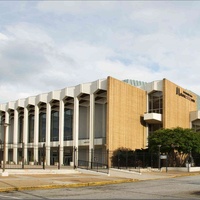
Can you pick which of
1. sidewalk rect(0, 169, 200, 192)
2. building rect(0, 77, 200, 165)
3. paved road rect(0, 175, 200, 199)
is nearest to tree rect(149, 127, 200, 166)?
building rect(0, 77, 200, 165)

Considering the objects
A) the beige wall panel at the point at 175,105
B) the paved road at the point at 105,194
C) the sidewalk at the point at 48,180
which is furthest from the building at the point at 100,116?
the paved road at the point at 105,194

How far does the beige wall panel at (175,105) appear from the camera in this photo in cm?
5781

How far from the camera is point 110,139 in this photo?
51375 millimetres

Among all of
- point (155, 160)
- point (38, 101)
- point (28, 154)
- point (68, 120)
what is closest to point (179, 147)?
point (155, 160)

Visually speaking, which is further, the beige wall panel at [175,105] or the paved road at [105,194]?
the beige wall panel at [175,105]

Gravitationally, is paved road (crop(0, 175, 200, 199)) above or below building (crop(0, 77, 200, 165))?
below

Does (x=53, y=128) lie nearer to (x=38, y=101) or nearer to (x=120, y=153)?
(x=38, y=101)

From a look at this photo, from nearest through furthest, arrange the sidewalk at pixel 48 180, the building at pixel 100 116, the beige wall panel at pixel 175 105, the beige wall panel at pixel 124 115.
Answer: the sidewalk at pixel 48 180
the beige wall panel at pixel 124 115
the building at pixel 100 116
the beige wall panel at pixel 175 105

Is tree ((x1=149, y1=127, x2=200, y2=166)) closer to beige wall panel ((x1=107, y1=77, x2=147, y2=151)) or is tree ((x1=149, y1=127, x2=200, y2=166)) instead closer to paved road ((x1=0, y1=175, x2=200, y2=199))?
beige wall panel ((x1=107, y1=77, x2=147, y2=151))

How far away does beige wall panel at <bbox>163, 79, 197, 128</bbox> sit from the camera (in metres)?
57.8

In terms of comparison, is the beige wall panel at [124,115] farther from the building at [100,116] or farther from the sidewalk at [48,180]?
the sidewalk at [48,180]

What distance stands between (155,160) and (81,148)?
15.6 meters

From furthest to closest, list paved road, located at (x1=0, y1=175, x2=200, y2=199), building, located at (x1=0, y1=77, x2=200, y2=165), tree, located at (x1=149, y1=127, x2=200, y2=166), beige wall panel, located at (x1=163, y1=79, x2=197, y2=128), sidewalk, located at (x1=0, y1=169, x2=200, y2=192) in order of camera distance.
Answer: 1. beige wall panel, located at (x1=163, y1=79, x2=197, y2=128)
2. building, located at (x1=0, y1=77, x2=200, y2=165)
3. tree, located at (x1=149, y1=127, x2=200, y2=166)
4. sidewalk, located at (x1=0, y1=169, x2=200, y2=192)
5. paved road, located at (x1=0, y1=175, x2=200, y2=199)

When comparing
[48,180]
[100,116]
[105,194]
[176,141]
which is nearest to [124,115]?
[100,116]
